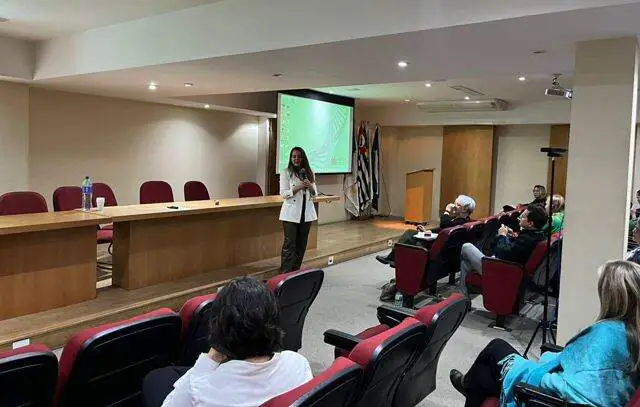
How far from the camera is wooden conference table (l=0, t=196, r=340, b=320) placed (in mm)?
3645

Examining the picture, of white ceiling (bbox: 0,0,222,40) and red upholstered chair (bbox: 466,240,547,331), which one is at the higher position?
white ceiling (bbox: 0,0,222,40)

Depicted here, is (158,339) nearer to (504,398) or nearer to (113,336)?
(113,336)

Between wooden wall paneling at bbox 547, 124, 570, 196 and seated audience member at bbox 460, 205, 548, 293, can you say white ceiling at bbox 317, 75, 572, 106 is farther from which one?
seated audience member at bbox 460, 205, 548, 293

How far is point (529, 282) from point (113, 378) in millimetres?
3481

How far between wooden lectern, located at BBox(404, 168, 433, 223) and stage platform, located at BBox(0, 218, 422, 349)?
9.95 feet

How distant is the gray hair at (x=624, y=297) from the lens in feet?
5.95

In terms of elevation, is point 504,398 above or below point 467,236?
below

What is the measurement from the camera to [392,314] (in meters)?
2.79

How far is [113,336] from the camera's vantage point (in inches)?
72.3

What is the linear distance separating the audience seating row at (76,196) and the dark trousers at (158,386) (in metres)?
3.24

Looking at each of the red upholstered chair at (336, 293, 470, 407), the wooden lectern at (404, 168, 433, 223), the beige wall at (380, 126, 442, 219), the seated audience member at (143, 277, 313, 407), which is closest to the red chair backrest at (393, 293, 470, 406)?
the red upholstered chair at (336, 293, 470, 407)

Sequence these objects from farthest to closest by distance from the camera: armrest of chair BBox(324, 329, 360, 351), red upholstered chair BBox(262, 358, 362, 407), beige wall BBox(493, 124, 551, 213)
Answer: beige wall BBox(493, 124, 551, 213) < armrest of chair BBox(324, 329, 360, 351) < red upholstered chair BBox(262, 358, 362, 407)

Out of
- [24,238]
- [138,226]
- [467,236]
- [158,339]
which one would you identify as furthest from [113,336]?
[467,236]

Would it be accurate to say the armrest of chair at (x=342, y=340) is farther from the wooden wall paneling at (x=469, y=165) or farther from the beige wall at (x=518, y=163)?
the beige wall at (x=518, y=163)
